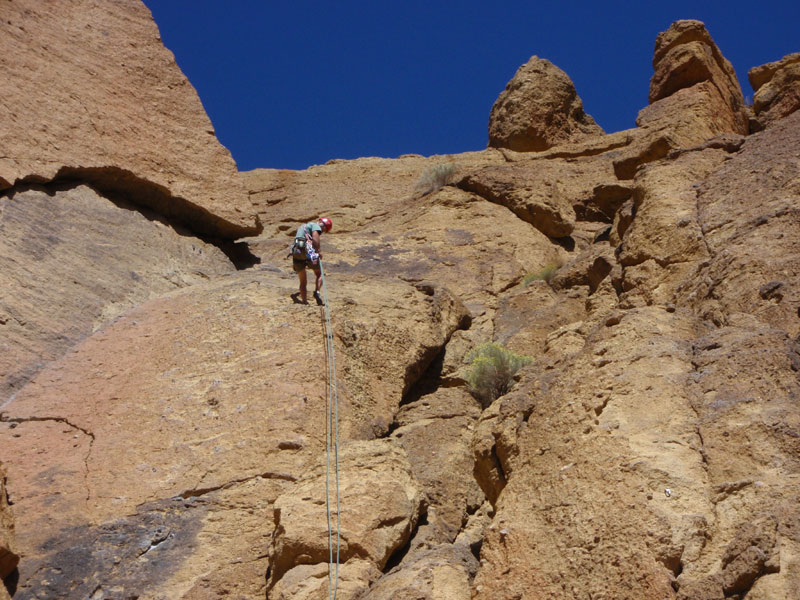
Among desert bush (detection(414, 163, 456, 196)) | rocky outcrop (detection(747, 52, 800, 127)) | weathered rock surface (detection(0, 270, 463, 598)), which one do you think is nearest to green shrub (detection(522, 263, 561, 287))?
weathered rock surface (detection(0, 270, 463, 598))

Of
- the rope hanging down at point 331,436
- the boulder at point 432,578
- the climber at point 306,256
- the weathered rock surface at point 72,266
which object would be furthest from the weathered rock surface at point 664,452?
the weathered rock surface at point 72,266

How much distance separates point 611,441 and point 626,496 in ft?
1.80

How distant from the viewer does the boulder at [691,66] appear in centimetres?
1870

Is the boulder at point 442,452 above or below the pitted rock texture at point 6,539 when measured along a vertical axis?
above

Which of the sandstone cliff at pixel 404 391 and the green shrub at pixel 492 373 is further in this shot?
the green shrub at pixel 492 373

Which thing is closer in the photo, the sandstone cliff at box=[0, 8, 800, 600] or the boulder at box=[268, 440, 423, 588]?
A: the sandstone cliff at box=[0, 8, 800, 600]

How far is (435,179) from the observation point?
18.5 m

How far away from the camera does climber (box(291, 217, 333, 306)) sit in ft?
37.8

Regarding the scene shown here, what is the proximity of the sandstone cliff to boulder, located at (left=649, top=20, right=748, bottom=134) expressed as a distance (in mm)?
2219

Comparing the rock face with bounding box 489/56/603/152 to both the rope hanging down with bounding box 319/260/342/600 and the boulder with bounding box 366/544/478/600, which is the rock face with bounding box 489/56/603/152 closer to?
the rope hanging down with bounding box 319/260/342/600

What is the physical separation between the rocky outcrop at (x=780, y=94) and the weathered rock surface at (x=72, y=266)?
9306mm

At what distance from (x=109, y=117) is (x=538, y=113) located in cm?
1043

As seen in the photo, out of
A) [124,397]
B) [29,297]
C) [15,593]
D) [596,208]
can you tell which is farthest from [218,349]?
[596,208]

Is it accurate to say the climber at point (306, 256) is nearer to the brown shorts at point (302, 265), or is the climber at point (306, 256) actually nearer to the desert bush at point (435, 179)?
the brown shorts at point (302, 265)
